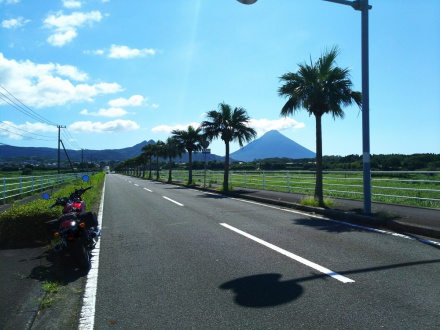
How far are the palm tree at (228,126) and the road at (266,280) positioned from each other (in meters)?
15.7

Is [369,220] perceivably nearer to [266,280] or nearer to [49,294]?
[266,280]

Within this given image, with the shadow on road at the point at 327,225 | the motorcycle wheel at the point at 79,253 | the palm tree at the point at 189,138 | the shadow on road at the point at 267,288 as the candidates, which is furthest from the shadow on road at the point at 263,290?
the palm tree at the point at 189,138

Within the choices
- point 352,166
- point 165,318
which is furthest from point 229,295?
point 352,166

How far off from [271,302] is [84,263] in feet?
9.66

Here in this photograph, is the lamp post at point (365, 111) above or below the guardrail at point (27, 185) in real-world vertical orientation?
above

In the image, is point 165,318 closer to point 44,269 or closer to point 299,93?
point 44,269

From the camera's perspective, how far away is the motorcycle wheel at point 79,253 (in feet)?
16.8

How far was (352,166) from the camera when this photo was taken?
2884 cm

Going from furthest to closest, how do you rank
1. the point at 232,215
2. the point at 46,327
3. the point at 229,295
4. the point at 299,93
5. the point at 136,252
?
1. the point at 299,93
2. the point at 232,215
3. the point at 136,252
4. the point at 229,295
5. the point at 46,327

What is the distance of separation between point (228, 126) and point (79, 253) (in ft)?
62.6

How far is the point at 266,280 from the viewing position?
460cm

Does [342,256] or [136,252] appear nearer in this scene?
[342,256]

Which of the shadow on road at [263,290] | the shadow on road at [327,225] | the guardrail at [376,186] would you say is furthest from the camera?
the guardrail at [376,186]

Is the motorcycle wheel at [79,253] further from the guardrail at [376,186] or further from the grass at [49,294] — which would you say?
the guardrail at [376,186]
